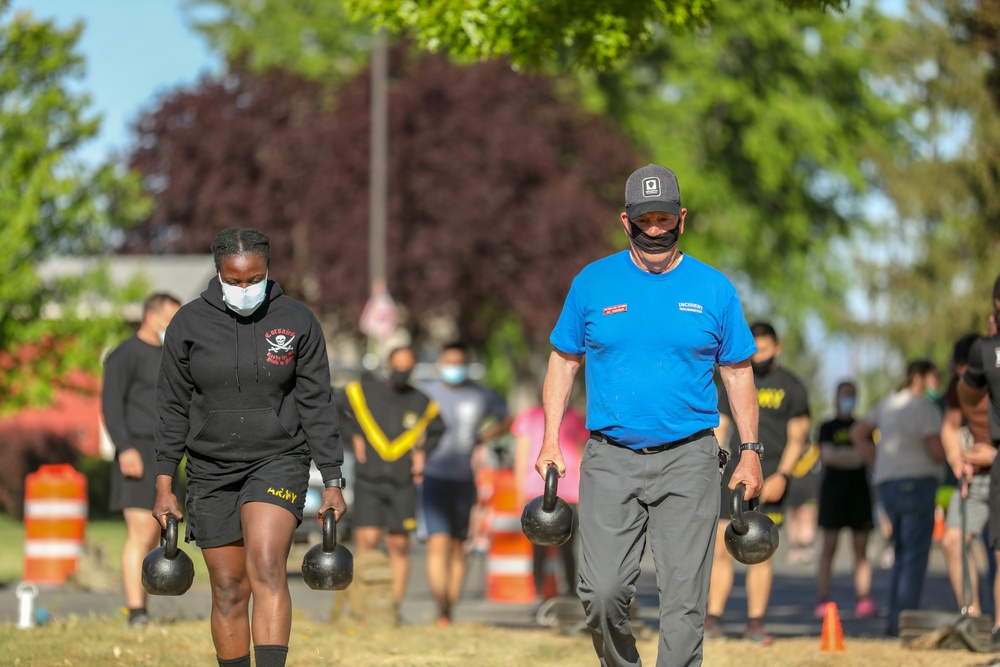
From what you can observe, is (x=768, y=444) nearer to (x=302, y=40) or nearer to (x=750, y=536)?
(x=750, y=536)

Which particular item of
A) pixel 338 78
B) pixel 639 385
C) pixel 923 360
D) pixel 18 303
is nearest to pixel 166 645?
pixel 639 385

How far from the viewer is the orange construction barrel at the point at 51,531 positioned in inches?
604

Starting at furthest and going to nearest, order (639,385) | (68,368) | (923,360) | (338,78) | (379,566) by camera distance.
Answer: (338,78), (68,368), (923,360), (379,566), (639,385)

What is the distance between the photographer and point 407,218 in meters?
40.6

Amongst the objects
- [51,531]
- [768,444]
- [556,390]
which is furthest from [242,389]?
[51,531]

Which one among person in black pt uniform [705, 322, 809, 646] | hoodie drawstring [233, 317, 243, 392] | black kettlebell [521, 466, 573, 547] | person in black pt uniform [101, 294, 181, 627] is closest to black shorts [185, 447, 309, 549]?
hoodie drawstring [233, 317, 243, 392]

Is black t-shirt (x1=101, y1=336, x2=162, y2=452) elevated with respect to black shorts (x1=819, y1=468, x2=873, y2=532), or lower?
elevated

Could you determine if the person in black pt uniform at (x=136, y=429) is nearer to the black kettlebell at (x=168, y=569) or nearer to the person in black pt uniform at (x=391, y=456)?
the person in black pt uniform at (x=391, y=456)

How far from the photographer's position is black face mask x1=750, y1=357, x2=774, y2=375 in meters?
11.2

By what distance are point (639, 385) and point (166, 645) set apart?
4.14m

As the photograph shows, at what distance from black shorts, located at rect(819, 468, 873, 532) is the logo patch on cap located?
7821mm

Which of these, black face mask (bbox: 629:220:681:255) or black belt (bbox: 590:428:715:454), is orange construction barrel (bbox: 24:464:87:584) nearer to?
black belt (bbox: 590:428:715:454)

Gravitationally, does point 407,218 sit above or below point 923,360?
above

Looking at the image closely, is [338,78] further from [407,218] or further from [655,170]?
[655,170]
